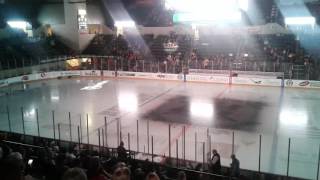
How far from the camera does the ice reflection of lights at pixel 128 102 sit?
18.0 meters

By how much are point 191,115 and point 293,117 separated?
443 cm

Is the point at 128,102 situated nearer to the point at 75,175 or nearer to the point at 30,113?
the point at 30,113

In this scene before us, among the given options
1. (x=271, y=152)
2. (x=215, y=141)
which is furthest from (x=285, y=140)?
(x=215, y=141)

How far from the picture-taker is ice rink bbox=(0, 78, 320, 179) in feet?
39.4

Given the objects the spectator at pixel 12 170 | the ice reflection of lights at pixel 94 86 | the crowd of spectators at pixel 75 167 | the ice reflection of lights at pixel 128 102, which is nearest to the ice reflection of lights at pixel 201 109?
the ice reflection of lights at pixel 128 102

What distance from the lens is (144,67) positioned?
91.6ft

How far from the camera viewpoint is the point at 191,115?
16.7m

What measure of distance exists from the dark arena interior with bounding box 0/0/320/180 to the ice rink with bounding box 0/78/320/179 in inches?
2.3

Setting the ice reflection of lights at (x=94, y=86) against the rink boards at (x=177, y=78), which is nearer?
the rink boards at (x=177, y=78)

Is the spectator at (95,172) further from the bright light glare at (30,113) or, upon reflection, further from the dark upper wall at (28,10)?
the dark upper wall at (28,10)

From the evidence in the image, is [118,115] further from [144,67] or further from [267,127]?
[144,67]

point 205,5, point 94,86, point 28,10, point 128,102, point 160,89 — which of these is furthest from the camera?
point 28,10

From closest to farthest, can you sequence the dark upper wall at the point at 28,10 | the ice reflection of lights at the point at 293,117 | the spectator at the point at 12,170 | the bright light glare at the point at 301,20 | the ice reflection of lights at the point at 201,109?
the spectator at the point at 12,170, the ice reflection of lights at the point at 293,117, the ice reflection of lights at the point at 201,109, the bright light glare at the point at 301,20, the dark upper wall at the point at 28,10

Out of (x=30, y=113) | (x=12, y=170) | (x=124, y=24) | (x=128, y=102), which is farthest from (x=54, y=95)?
(x=12, y=170)
